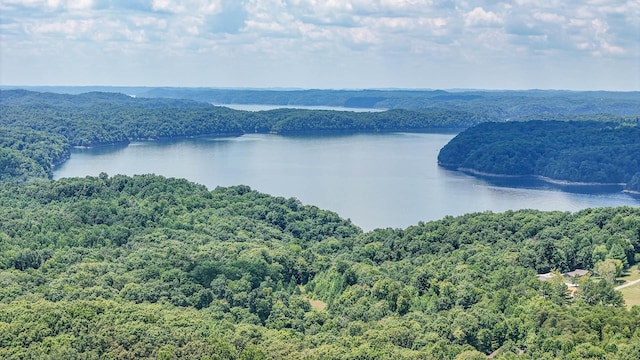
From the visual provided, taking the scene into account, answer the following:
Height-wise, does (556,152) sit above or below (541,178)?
above

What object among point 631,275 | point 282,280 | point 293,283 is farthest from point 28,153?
point 631,275

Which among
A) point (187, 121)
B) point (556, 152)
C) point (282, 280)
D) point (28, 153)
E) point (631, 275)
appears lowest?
point (28, 153)

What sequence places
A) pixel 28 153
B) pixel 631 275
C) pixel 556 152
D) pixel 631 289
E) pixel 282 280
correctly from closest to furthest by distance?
pixel 631 289 → pixel 631 275 → pixel 282 280 → pixel 28 153 → pixel 556 152

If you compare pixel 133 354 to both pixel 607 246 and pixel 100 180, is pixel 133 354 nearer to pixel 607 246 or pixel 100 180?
pixel 607 246

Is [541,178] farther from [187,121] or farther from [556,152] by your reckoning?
[187,121]

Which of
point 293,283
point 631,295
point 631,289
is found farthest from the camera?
point 293,283

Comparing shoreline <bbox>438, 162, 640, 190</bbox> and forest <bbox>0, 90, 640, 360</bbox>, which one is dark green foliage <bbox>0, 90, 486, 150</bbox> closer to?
shoreline <bbox>438, 162, 640, 190</bbox>
